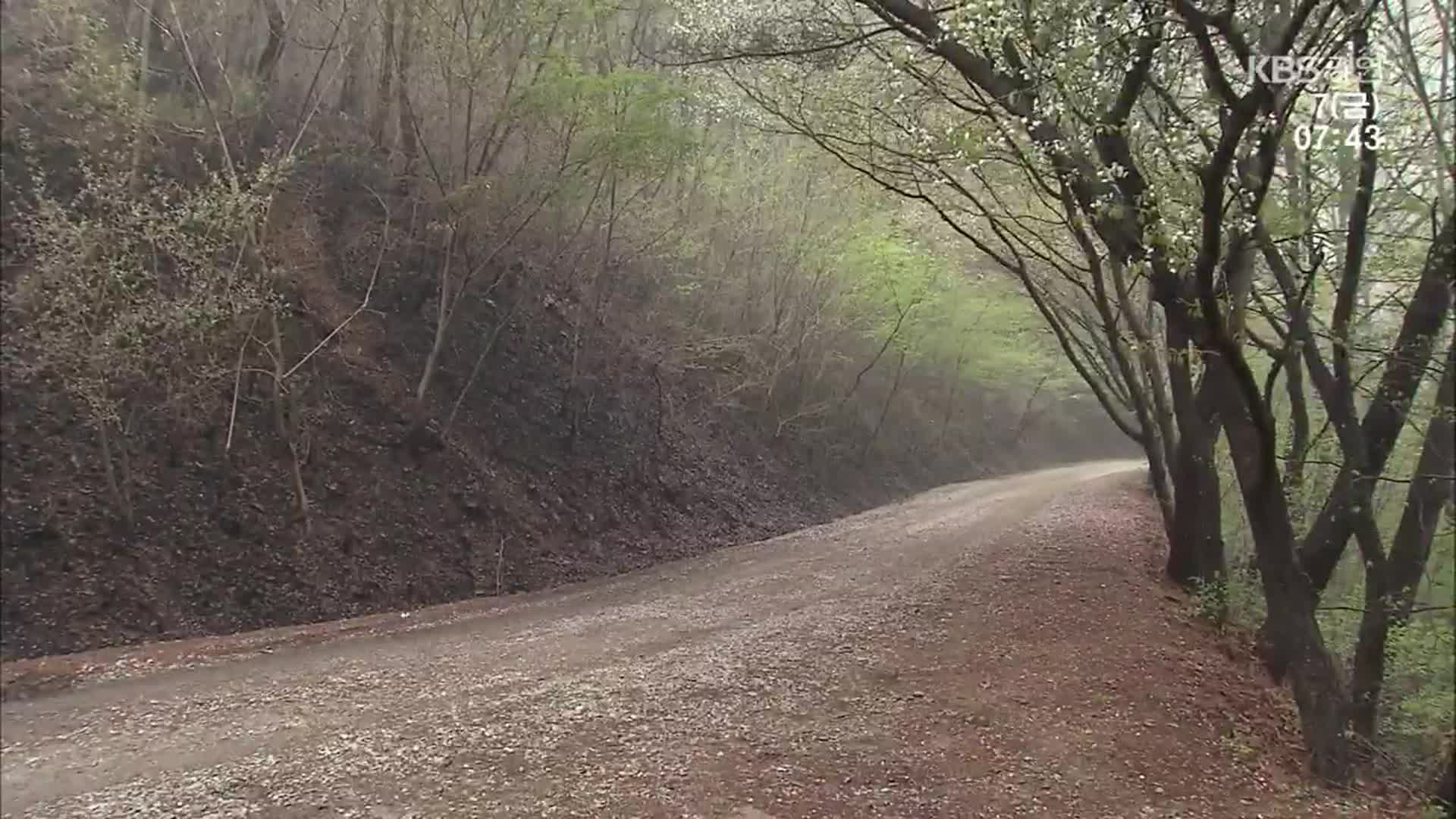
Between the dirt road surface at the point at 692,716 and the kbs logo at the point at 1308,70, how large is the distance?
381cm

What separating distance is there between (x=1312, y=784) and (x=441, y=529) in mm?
8798

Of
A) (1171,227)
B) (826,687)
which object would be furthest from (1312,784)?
(1171,227)

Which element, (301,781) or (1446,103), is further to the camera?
(1446,103)

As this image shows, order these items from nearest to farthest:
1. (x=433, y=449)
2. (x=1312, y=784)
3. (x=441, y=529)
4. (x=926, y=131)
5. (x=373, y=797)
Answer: (x=373, y=797)
(x=1312, y=784)
(x=926, y=131)
(x=441, y=529)
(x=433, y=449)

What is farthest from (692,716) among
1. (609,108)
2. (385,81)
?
(385,81)

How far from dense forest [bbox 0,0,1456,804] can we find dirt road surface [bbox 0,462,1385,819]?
0.68 metres

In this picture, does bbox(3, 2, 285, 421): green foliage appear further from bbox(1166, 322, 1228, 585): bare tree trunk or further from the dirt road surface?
bbox(1166, 322, 1228, 585): bare tree trunk

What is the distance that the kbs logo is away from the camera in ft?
14.8

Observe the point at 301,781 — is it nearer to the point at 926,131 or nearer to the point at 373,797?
the point at 373,797

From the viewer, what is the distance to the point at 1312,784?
5539mm

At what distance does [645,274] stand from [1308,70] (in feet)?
39.0

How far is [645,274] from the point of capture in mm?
15680

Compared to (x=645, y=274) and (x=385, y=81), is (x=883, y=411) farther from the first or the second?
(x=385, y=81)

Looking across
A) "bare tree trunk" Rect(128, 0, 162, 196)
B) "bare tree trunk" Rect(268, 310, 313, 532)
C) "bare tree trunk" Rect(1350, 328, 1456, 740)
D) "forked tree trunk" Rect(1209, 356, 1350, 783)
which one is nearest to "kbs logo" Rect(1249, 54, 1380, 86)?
"bare tree trunk" Rect(1350, 328, 1456, 740)
